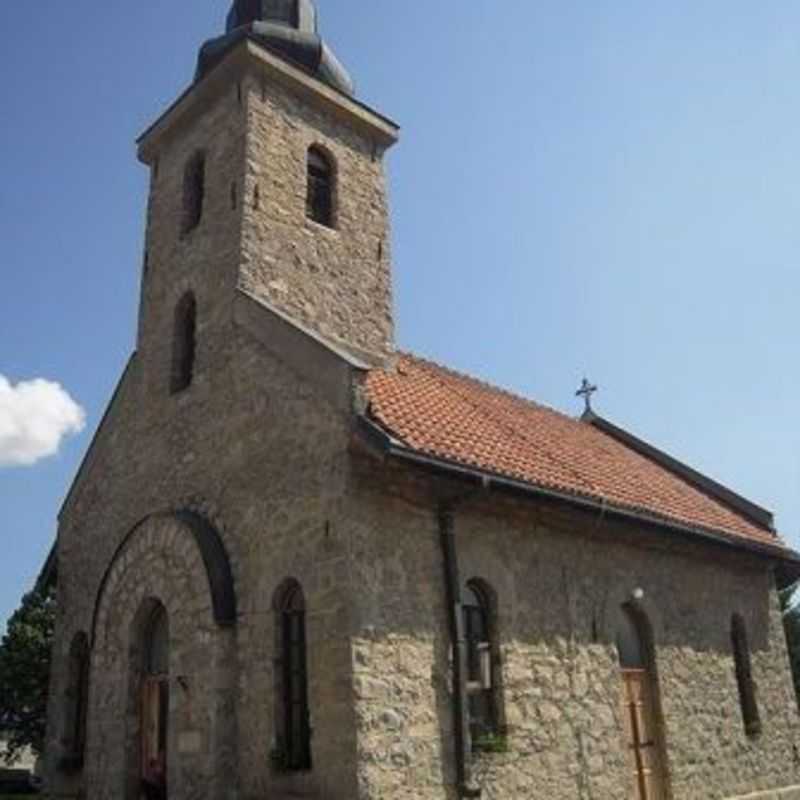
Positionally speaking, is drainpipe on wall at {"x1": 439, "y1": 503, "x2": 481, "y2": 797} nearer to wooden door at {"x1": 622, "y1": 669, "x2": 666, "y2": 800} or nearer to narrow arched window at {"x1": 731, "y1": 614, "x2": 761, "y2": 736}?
wooden door at {"x1": 622, "y1": 669, "x2": 666, "y2": 800}

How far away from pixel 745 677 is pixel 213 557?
9651mm

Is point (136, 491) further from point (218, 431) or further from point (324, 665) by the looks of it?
point (324, 665)

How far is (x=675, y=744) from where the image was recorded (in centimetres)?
1306

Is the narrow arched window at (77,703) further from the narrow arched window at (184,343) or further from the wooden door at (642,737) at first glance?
the wooden door at (642,737)

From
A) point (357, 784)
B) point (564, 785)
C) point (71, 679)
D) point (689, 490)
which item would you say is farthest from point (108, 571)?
point (689, 490)

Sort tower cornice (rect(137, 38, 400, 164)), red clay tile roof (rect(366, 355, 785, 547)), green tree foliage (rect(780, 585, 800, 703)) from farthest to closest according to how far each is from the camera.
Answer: green tree foliage (rect(780, 585, 800, 703)) → tower cornice (rect(137, 38, 400, 164)) → red clay tile roof (rect(366, 355, 785, 547))

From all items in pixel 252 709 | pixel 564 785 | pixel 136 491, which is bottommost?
pixel 564 785

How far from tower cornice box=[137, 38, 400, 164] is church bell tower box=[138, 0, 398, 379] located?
0.07 feet

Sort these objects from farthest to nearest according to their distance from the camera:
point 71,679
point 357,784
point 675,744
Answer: point 71,679 → point 675,744 → point 357,784

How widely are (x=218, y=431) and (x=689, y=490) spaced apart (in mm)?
10924

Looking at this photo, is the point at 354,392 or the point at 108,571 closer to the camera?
the point at 354,392

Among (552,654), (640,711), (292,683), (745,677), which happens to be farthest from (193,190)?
(745,677)

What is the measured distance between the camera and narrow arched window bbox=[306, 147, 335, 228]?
14.8 m

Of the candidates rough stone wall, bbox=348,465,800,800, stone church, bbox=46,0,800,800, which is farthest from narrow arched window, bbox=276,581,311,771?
rough stone wall, bbox=348,465,800,800
